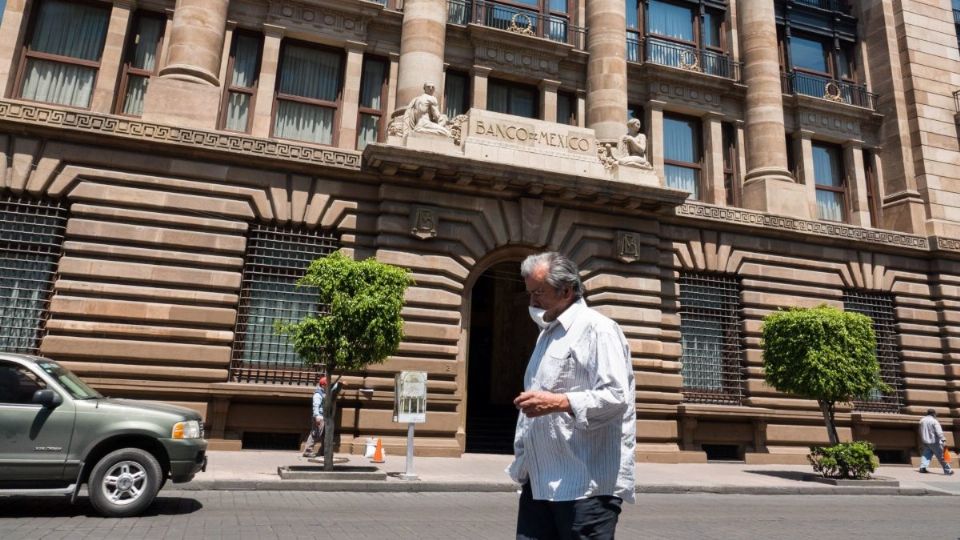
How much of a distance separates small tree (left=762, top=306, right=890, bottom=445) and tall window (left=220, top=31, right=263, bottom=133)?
54.8 ft

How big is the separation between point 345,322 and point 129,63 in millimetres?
12399

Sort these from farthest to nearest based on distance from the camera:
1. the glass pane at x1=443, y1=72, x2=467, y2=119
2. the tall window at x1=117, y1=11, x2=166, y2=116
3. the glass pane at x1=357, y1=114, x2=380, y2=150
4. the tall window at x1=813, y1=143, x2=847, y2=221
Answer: the tall window at x1=813, y1=143, x2=847, y2=221 → the glass pane at x1=443, y1=72, x2=467, y2=119 → the glass pane at x1=357, y1=114, x2=380, y2=150 → the tall window at x1=117, y1=11, x2=166, y2=116

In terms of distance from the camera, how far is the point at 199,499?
9.40 meters

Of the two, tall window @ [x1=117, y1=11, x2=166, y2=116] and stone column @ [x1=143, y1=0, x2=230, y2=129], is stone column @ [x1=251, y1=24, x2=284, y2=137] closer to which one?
stone column @ [x1=143, y1=0, x2=230, y2=129]

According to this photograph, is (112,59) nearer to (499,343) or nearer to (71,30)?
(71,30)

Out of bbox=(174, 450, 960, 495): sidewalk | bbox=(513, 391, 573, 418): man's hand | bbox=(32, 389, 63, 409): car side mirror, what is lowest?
bbox=(174, 450, 960, 495): sidewalk

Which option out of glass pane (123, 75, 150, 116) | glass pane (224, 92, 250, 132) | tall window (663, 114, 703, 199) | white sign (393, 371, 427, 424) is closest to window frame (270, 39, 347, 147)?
glass pane (224, 92, 250, 132)

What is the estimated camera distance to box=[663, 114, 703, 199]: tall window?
2355 cm

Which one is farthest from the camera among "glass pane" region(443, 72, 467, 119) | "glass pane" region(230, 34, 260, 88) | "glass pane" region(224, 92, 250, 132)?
"glass pane" region(443, 72, 467, 119)

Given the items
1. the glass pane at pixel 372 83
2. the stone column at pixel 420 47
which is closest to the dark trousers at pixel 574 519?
the stone column at pixel 420 47

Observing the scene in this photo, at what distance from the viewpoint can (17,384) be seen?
7.83m

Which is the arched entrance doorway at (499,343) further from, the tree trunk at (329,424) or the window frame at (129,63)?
the window frame at (129,63)

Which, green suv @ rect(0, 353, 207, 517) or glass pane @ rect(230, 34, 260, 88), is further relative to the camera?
glass pane @ rect(230, 34, 260, 88)

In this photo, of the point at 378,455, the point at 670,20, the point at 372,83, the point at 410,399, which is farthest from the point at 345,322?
the point at 670,20
